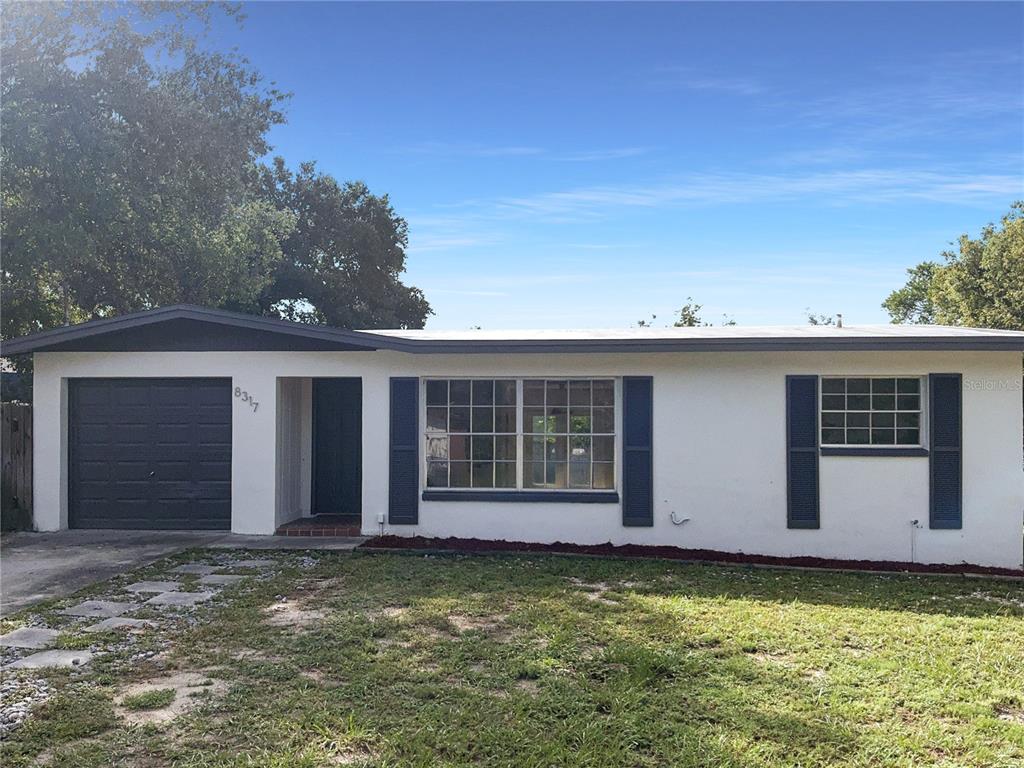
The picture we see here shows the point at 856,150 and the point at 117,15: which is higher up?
the point at 117,15

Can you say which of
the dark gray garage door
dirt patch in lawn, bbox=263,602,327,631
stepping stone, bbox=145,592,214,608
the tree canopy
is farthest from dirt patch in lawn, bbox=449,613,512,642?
the tree canopy

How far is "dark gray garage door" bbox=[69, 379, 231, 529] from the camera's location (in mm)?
10328

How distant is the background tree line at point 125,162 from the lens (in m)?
13.2

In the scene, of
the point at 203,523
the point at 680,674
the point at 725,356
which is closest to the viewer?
the point at 680,674

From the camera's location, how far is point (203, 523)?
1036 centimetres

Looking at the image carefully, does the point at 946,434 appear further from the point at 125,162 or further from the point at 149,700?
the point at 125,162

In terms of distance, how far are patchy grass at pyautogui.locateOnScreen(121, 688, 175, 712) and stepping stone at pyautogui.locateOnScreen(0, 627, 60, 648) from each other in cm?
147

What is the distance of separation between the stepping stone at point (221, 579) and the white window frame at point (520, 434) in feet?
9.11

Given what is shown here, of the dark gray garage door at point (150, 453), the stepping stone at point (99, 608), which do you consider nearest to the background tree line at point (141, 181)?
the dark gray garage door at point (150, 453)

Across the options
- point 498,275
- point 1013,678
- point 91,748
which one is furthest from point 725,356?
point 498,275

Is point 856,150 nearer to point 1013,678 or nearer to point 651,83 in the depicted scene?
point 651,83

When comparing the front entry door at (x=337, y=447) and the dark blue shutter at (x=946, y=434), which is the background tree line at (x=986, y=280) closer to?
the front entry door at (x=337, y=447)

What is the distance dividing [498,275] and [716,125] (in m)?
12.7

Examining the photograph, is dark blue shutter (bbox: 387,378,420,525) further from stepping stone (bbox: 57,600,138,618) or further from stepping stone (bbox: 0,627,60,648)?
stepping stone (bbox: 0,627,60,648)
